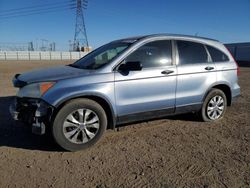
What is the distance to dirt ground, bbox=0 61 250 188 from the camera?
325 centimetres

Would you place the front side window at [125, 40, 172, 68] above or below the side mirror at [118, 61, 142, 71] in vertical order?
above

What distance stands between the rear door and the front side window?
0.24 meters

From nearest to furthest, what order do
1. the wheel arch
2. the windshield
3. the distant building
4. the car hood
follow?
the car hood, the windshield, the wheel arch, the distant building

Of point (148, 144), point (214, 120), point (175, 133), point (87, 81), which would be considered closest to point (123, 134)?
point (148, 144)

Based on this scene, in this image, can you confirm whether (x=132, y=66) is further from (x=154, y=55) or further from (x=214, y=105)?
(x=214, y=105)

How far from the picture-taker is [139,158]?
12.7ft

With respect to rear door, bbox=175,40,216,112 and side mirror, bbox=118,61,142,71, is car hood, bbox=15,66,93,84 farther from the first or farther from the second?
rear door, bbox=175,40,216,112

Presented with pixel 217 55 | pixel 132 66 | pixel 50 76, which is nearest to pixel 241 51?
pixel 217 55

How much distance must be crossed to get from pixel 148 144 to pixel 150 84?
1035 mm

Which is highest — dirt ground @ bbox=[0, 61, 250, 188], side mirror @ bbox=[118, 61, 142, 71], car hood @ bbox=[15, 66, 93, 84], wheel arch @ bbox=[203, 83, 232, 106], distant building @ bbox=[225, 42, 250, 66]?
distant building @ bbox=[225, 42, 250, 66]

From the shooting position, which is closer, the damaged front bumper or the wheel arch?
the damaged front bumper

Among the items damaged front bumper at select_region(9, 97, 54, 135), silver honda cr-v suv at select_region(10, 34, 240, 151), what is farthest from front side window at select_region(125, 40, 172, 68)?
damaged front bumper at select_region(9, 97, 54, 135)

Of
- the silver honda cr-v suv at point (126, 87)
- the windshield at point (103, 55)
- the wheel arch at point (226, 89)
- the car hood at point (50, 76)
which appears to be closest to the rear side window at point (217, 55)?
the silver honda cr-v suv at point (126, 87)

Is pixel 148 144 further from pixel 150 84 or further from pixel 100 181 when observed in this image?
pixel 100 181
